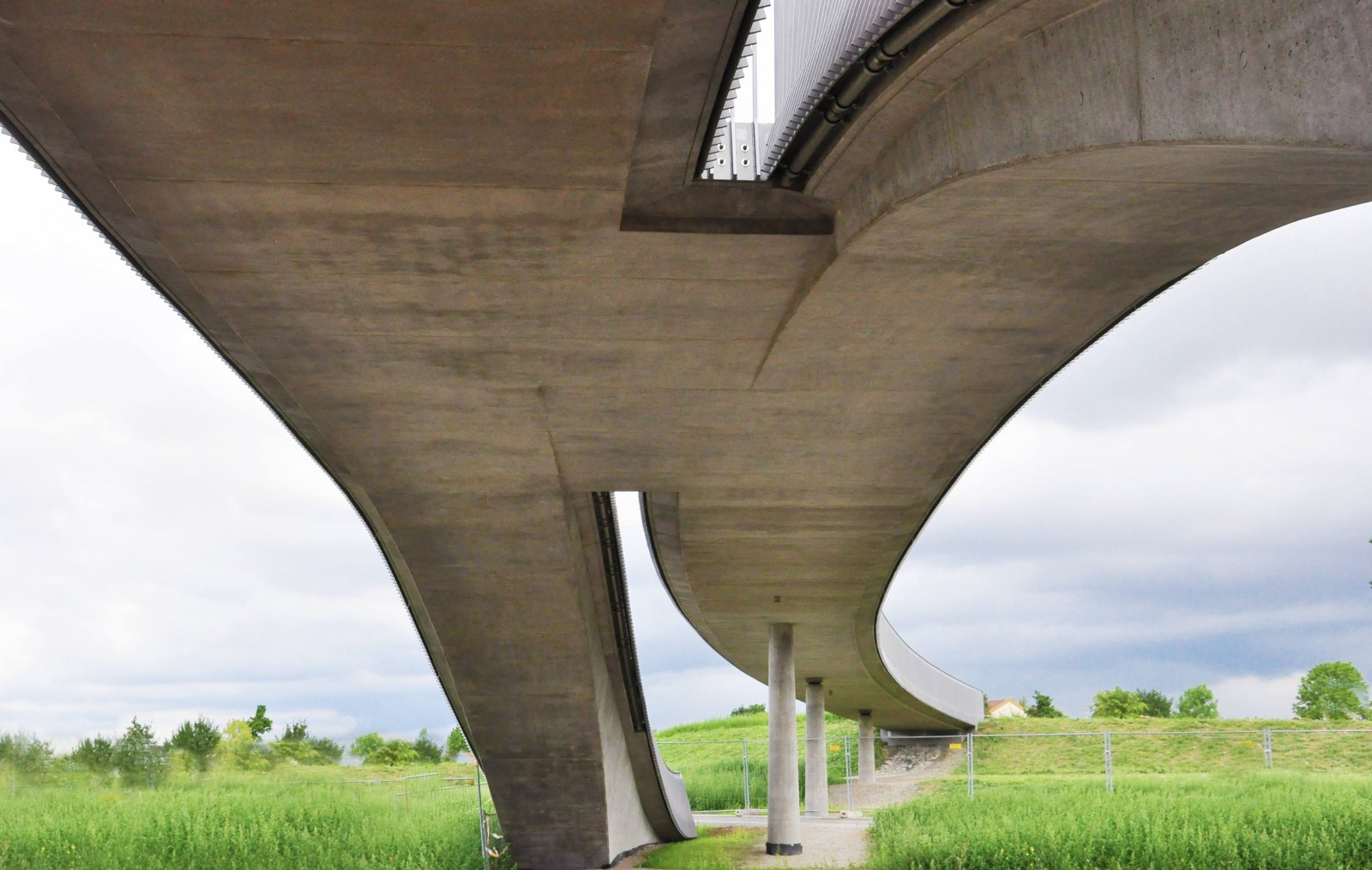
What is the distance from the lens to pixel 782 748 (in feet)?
83.6

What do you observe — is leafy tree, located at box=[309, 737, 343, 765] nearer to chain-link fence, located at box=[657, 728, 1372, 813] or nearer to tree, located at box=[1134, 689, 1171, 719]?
chain-link fence, located at box=[657, 728, 1372, 813]

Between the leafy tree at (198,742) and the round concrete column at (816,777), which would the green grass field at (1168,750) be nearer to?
the round concrete column at (816,777)

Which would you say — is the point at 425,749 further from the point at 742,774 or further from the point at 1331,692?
the point at 1331,692

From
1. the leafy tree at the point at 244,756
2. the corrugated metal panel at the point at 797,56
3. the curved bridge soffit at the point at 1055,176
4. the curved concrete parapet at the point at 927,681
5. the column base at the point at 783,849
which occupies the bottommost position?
the column base at the point at 783,849

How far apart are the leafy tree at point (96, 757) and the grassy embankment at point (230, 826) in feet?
1.80

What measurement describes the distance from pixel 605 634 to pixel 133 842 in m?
7.70

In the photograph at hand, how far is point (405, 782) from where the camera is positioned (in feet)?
71.9

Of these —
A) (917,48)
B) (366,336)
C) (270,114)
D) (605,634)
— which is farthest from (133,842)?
(917,48)

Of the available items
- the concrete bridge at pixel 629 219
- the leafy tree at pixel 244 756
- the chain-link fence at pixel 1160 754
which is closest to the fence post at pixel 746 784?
the chain-link fence at pixel 1160 754

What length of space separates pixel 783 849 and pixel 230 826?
11.9 metres

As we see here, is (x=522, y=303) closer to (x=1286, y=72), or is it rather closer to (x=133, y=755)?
(x=1286, y=72)

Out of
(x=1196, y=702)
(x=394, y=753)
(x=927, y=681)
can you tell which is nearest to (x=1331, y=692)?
(x=1196, y=702)

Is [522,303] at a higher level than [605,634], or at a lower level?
higher

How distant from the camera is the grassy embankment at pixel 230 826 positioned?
16344 millimetres
